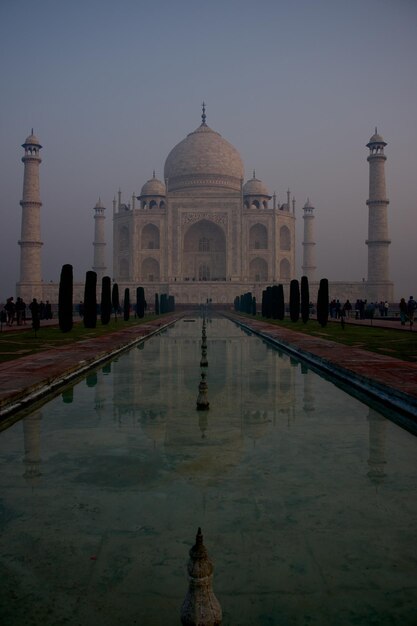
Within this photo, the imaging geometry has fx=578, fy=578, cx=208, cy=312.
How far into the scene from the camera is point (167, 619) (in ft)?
5.81

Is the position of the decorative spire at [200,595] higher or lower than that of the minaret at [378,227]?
lower

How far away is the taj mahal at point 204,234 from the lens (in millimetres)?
41156

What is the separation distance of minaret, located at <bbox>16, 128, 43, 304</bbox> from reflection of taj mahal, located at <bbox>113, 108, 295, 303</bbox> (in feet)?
25.7

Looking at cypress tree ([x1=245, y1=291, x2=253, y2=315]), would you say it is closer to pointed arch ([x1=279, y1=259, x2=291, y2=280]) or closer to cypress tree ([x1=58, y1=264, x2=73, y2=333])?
pointed arch ([x1=279, y1=259, x2=291, y2=280])

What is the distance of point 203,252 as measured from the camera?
167 feet

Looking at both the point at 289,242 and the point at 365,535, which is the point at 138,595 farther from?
the point at 289,242

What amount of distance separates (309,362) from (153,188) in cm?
4598

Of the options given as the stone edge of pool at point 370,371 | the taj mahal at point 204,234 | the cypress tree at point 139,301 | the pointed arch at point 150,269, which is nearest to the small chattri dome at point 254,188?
the taj mahal at point 204,234

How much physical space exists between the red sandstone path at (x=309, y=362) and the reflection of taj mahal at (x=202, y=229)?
3551 cm

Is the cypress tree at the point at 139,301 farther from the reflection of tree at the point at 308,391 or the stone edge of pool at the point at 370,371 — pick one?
the reflection of tree at the point at 308,391

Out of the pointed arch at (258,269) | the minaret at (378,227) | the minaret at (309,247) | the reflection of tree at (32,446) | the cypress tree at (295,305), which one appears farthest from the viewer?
the minaret at (309,247)

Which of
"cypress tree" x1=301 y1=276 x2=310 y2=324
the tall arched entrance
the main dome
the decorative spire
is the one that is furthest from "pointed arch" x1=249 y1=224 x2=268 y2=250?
the decorative spire

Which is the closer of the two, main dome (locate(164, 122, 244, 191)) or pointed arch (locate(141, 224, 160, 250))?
pointed arch (locate(141, 224, 160, 250))

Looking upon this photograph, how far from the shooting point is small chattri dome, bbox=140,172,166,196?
52344 millimetres
